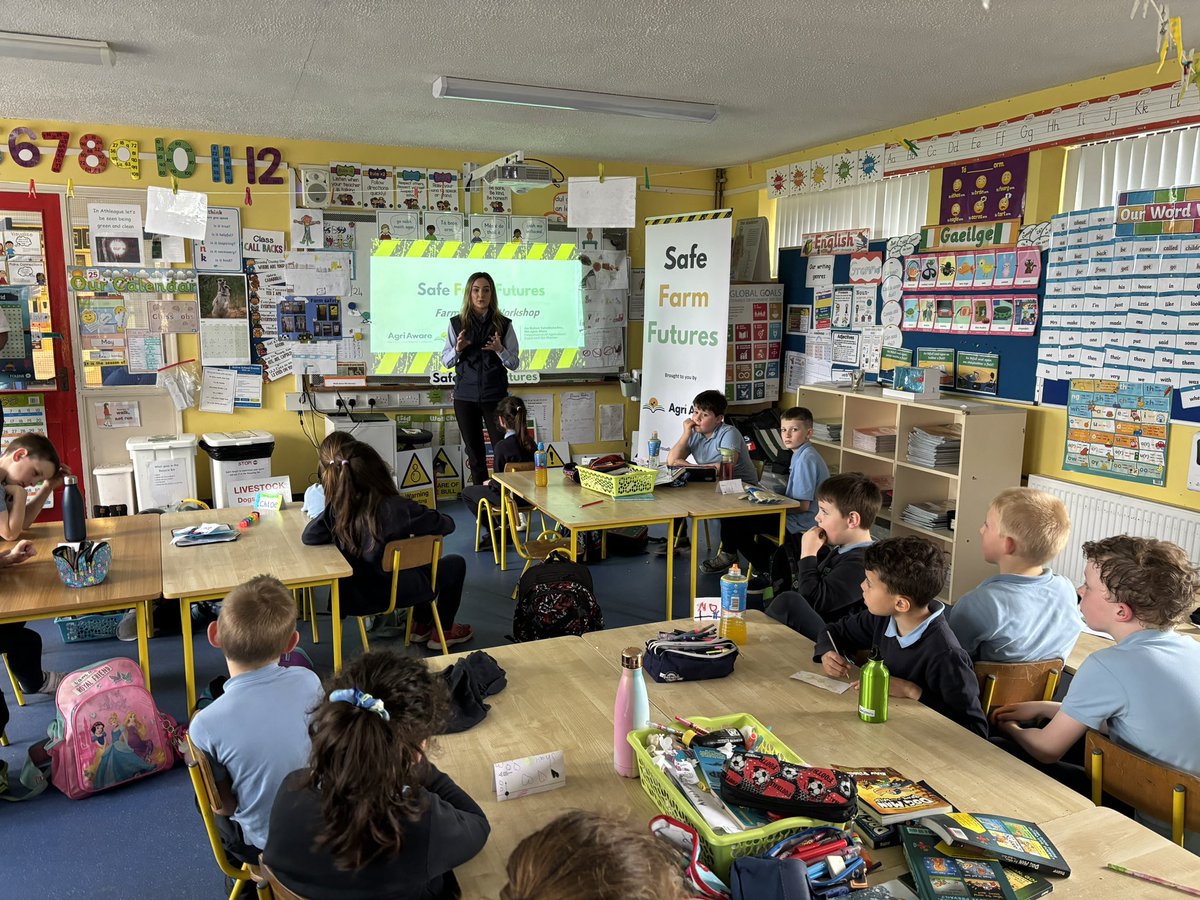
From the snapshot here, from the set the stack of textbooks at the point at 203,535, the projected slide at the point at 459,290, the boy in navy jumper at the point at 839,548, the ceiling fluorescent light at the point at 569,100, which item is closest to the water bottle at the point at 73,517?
the stack of textbooks at the point at 203,535

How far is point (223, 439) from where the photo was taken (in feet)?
20.7

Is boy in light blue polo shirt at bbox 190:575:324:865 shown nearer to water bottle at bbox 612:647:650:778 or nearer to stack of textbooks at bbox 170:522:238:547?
water bottle at bbox 612:647:650:778

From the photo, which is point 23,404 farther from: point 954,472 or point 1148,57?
point 1148,57

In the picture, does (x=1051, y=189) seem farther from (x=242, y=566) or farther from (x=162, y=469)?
(x=162, y=469)

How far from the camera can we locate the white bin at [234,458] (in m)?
6.24

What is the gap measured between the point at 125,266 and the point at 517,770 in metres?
6.00

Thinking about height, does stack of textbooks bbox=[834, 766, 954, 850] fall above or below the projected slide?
below

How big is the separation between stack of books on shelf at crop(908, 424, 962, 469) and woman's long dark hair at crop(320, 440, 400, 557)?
3224 mm

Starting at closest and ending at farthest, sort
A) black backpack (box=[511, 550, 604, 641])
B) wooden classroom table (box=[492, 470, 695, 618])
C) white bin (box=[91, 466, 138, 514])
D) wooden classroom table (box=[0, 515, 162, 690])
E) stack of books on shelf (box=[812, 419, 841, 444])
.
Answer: wooden classroom table (box=[0, 515, 162, 690])
black backpack (box=[511, 550, 604, 641])
wooden classroom table (box=[492, 470, 695, 618])
stack of books on shelf (box=[812, 419, 841, 444])
white bin (box=[91, 466, 138, 514])

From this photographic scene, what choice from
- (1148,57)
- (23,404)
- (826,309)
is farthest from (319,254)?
(1148,57)

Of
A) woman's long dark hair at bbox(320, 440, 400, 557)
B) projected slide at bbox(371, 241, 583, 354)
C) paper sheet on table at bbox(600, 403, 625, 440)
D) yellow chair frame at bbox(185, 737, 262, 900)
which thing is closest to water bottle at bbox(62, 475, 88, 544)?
woman's long dark hair at bbox(320, 440, 400, 557)

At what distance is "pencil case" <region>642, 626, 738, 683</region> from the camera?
2285 mm

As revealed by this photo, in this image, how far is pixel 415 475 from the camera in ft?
22.9

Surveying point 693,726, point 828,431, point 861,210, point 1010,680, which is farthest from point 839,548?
point 861,210
